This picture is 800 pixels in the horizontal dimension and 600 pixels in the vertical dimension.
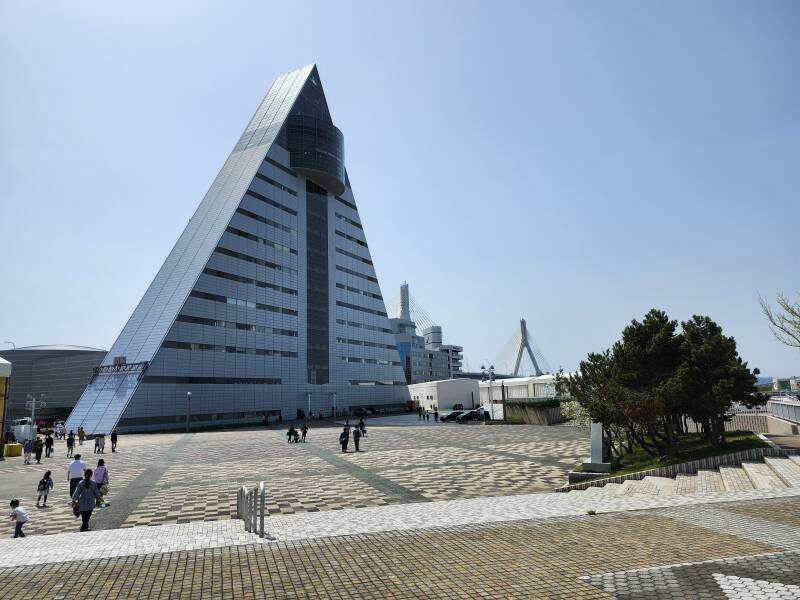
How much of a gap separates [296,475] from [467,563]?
1466 cm

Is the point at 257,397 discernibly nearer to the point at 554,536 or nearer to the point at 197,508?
the point at 197,508

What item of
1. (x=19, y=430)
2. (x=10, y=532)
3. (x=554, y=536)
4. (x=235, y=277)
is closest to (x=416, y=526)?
(x=554, y=536)

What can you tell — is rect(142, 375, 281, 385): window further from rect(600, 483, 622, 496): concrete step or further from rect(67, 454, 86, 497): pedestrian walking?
rect(600, 483, 622, 496): concrete step

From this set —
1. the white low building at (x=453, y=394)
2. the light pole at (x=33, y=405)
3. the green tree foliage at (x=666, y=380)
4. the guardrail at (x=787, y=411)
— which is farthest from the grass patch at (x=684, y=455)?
the white low building at (x=453, y=394)

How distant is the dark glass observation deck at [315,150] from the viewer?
254 feet

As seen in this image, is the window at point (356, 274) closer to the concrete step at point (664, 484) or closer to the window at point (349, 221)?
the window at point (349, 221)

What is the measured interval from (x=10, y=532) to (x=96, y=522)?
1975mm

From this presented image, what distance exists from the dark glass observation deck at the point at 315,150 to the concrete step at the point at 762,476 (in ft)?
231

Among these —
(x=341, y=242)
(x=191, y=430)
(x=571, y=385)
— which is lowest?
(x=191, y=430)

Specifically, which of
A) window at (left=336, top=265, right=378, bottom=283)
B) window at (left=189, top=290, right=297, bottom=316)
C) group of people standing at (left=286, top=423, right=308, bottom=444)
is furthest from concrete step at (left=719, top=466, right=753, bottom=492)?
window at (left=336, top=265, right=378, bottom=283)

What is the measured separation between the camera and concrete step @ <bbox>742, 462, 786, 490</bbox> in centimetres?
1438

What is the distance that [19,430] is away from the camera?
139ft

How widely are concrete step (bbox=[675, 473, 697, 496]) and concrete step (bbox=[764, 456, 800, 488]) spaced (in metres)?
2.27

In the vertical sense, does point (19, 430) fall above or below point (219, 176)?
below
